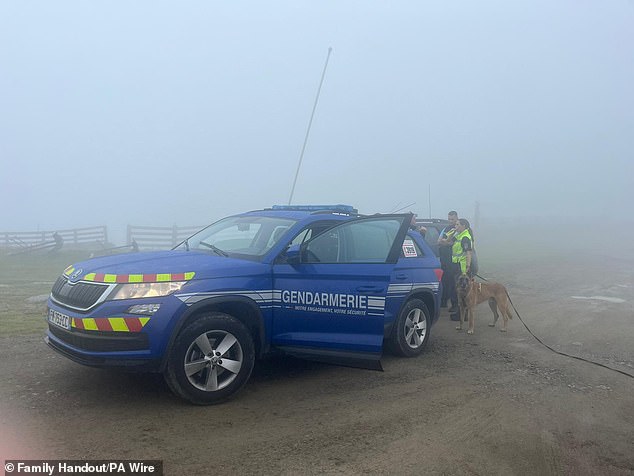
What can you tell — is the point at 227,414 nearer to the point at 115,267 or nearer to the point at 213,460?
the point at 213,460

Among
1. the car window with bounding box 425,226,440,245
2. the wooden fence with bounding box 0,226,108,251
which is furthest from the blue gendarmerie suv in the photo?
the wooden fence with bounding box 0,226,108,251

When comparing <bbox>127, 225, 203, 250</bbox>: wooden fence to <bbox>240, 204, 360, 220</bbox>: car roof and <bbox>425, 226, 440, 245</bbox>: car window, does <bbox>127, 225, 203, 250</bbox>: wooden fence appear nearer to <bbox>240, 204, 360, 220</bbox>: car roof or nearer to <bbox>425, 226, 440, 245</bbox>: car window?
<bbox>425, 226, 440, 245</bbox>: car window

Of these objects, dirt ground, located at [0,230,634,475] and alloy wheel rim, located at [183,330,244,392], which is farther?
alloy wheel rim, located at [183,330,244,392]

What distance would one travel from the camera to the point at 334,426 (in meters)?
4.10

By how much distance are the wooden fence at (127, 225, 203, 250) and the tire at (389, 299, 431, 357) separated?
21.1 meters

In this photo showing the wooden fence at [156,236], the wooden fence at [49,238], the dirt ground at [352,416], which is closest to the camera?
the dirt ground at [352,416]

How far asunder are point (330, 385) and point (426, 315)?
199 centimetres

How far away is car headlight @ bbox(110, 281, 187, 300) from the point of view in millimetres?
4094

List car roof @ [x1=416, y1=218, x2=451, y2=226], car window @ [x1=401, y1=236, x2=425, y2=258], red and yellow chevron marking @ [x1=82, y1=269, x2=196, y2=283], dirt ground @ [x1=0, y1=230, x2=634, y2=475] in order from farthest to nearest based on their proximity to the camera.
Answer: car roof @ [x1=416, y1=218, x2=451, y2=226] < car window @ [x1=401, y1=236, x2=425, y2=258] < red and yellow chevron marking @ [x1=82, y1=269, x2=196, y2=283] < dirt ground @ [x1=0, y1=230, x2=634, y2=475]

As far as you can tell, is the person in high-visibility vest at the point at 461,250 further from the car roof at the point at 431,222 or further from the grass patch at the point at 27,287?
the grass patch at the point at 27,287

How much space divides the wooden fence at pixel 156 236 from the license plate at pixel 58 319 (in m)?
21.8

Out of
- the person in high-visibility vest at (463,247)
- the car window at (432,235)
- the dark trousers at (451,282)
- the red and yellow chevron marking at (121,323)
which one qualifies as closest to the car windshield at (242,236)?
the red and yellow chevron marking at (121,323)

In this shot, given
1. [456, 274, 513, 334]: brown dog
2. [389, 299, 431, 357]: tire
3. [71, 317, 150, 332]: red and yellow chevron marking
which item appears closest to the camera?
[71, 317, 150, 332]: red and yellow chevron marking

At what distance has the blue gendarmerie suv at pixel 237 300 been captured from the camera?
13.4ft
